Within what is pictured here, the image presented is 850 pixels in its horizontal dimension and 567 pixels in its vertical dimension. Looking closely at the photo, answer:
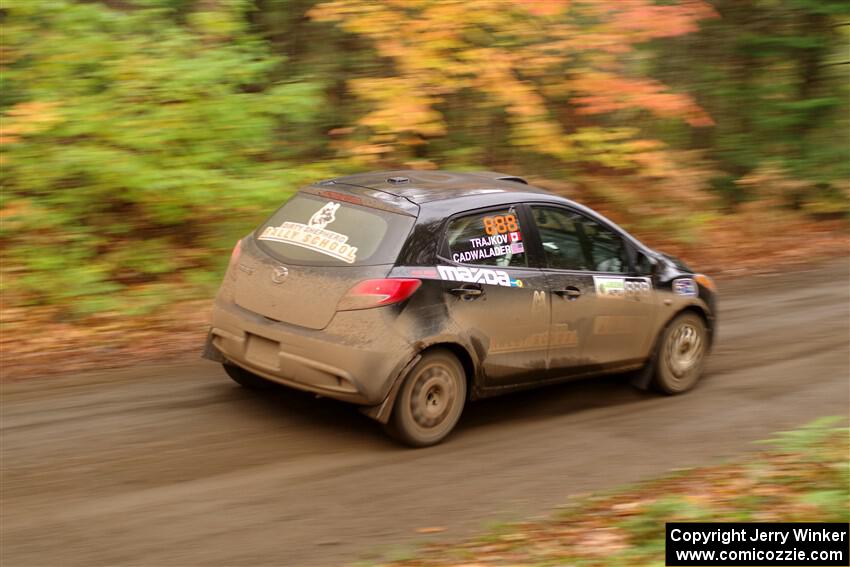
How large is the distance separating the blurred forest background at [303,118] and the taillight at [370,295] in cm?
374

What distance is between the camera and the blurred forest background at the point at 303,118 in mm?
9852

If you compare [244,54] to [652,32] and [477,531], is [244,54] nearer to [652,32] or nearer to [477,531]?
[652,32]

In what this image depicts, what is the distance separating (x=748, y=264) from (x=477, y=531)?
890cm

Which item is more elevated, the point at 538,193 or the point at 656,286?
the point at 538,193

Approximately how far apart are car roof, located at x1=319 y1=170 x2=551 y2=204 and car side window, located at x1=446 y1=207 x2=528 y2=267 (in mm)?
207

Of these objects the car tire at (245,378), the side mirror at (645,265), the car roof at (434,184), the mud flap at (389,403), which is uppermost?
the car roof at (434,184)

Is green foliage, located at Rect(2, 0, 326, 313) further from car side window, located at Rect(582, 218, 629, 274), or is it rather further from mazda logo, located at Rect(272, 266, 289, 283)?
car side window, located at Rect(582, 218, 629, 274)

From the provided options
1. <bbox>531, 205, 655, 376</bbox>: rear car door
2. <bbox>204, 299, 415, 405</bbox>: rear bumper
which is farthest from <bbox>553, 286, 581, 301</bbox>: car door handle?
<bbox>204, 299, 415, 405</bbox>: rear bumper

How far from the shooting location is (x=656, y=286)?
26.2ft

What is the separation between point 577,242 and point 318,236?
203 cm

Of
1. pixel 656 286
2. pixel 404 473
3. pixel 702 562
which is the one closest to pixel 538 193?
pixel 656 286

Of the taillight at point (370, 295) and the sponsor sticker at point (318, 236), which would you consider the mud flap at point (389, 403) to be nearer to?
the taillight at point (370, 295)

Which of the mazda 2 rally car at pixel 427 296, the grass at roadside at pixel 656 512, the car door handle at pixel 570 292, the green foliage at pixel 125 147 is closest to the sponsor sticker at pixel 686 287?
the mazda 2 rally car at pixel 427 296

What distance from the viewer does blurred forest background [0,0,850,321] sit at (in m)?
9.85
